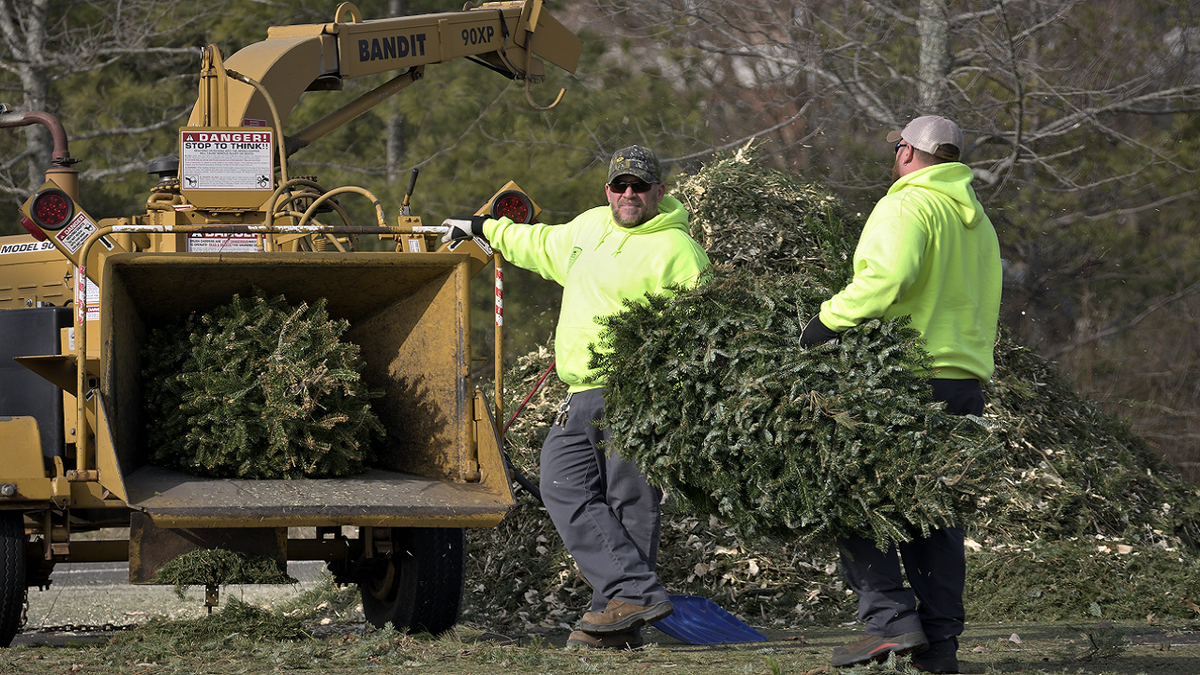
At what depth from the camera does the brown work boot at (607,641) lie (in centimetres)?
525

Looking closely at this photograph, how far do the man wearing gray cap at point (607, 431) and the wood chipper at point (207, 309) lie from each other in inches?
12.8

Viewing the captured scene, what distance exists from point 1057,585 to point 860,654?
8.69ft

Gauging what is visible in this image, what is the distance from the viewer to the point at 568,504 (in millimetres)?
5406

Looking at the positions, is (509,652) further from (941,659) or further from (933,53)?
(933,53)

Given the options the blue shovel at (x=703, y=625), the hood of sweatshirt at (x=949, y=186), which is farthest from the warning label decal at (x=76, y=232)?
the hood of sweatshirt at (x=949, y=186)

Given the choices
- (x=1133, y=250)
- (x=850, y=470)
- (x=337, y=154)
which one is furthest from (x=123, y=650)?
(x=1133, y=250)

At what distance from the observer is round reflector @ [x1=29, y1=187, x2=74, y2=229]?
203 inches

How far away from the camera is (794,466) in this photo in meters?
4.12

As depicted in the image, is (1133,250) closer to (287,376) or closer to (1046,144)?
(1046,144)

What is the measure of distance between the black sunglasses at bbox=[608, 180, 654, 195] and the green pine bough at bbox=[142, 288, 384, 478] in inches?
50.3

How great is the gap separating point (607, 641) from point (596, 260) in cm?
153

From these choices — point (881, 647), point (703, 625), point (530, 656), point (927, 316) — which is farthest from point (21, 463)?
point (927, 316)

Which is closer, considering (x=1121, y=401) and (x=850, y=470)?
(x=850, y=470)

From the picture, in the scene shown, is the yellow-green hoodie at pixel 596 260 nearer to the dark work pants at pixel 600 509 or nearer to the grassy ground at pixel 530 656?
the dark work pants at pixel 600 509
